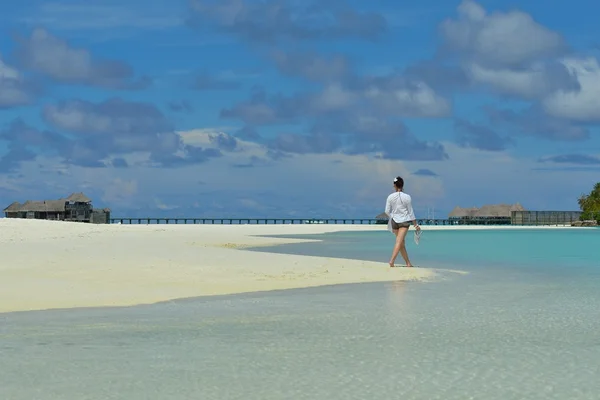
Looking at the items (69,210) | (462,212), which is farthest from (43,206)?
(462,212)

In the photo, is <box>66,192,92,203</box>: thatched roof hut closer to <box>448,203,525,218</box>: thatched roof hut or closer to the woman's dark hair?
<box>448,203,525,218</box>: thatched roof hut

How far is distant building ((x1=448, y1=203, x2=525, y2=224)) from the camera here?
447ft

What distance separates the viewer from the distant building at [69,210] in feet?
375

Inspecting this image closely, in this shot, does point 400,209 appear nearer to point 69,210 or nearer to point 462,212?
point 69,210

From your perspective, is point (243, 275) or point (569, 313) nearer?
point (569, 313)

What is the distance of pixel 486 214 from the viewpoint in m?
139

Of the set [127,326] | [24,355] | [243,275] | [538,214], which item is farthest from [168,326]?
[538,214]

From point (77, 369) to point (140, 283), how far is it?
8.35 m

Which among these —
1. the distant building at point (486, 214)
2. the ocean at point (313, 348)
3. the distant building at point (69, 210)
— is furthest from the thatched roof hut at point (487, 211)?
the ocean at point (313, 348)

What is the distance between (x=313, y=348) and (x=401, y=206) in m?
10.9

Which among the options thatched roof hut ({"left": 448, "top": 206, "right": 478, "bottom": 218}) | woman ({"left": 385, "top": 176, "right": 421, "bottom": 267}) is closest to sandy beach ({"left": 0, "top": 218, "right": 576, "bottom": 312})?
woman ({"left": 385, "top": 176, "right": 421, "bottom": 267})

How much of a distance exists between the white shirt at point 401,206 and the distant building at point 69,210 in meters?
98.5

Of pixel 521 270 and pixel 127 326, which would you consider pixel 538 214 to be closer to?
pixel 521 270

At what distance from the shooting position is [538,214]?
127750 millimetres
